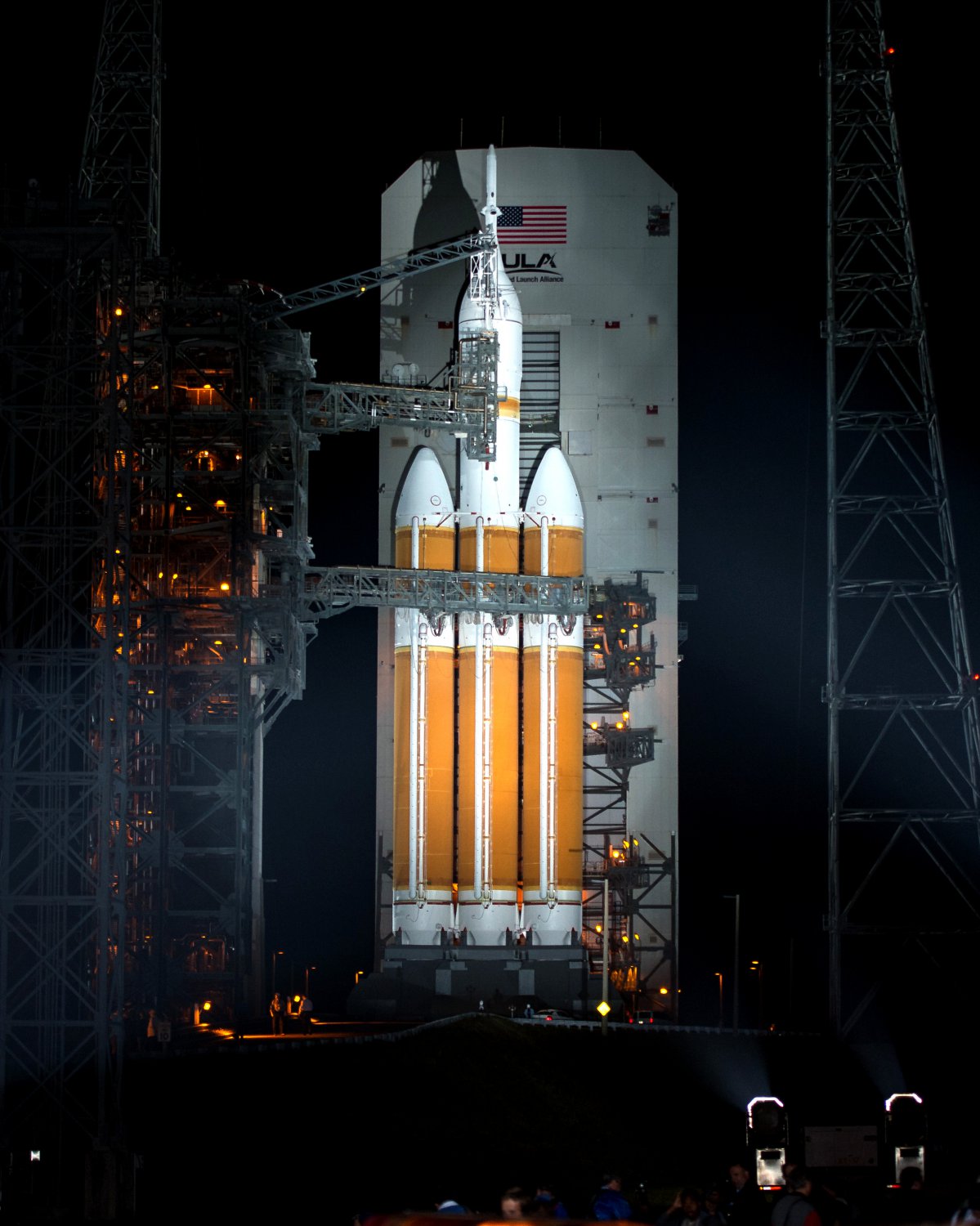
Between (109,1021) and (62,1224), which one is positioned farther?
(109,1021)

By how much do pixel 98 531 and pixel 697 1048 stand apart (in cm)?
2164

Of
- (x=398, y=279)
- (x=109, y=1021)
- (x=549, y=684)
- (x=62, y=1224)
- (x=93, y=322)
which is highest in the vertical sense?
(x=398, y=279)

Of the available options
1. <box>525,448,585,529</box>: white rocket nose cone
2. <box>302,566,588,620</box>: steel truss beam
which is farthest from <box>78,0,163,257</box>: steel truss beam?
<box>525,448,585,529</box>: white rocket nose cone

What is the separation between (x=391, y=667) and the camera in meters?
69.8

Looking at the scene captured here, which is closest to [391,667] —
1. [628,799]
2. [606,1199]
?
[628,799]

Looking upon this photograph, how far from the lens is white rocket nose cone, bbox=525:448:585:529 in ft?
208

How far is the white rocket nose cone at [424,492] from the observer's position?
6309 centimetres

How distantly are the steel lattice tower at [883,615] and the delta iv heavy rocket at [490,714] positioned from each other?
767 centimetres

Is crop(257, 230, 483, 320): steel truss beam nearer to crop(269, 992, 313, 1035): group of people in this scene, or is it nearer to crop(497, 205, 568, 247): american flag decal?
crop(497, 205, 568, 247): american flag decal

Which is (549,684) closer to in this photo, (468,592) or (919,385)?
(468,592)

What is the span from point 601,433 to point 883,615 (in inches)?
610

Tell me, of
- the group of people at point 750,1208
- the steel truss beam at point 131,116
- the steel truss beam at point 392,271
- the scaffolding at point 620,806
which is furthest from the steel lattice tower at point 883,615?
the group of people at point 750,1208

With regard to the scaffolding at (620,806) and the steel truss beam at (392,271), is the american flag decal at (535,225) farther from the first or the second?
the scaffolding at (620,806)

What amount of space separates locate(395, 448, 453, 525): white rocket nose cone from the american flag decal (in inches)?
457
